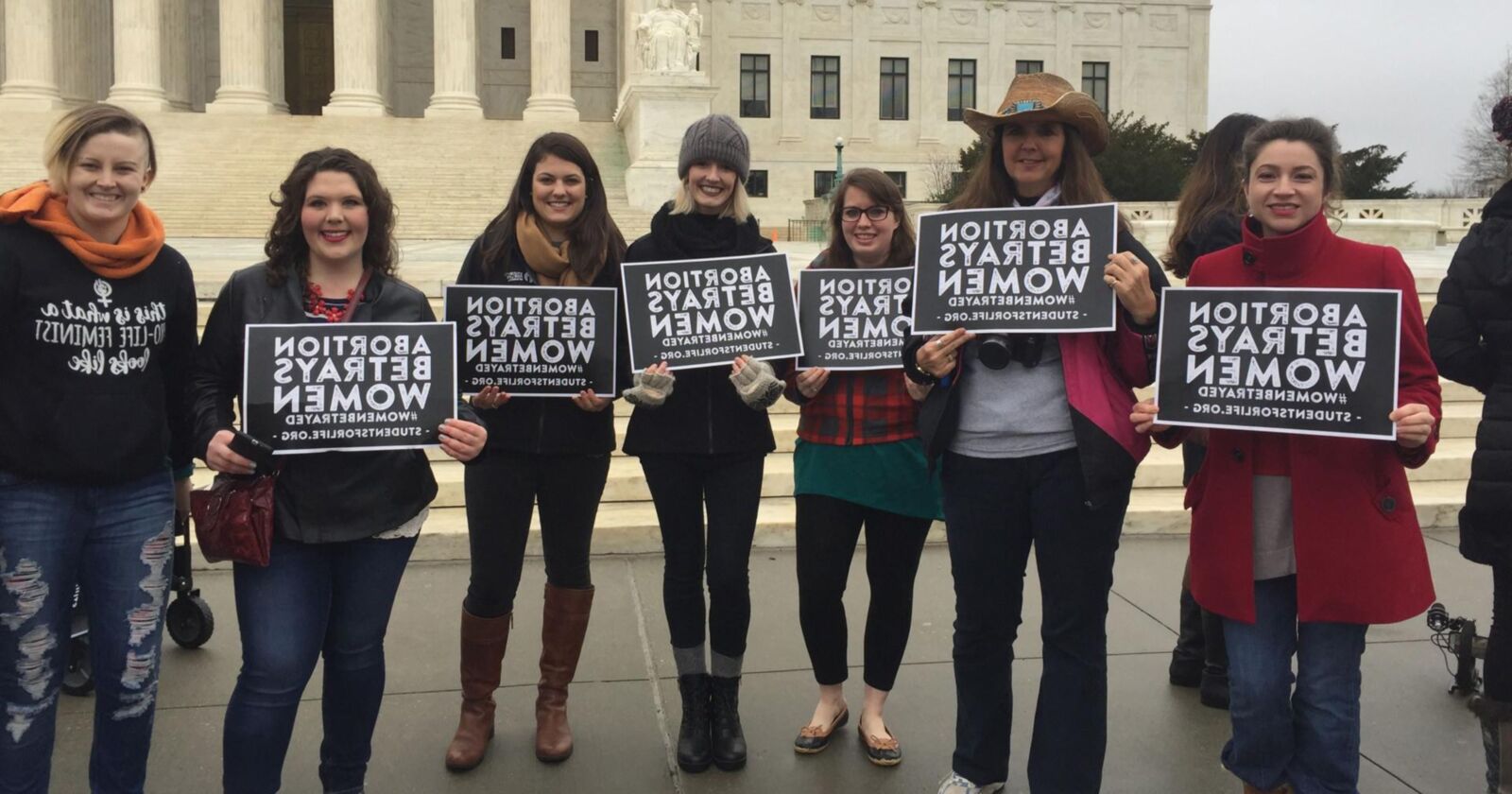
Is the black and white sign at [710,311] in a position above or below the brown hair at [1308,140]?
below

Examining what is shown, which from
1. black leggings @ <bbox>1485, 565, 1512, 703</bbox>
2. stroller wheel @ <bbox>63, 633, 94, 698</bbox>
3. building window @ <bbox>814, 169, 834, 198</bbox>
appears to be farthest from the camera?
building window @ <bbox>814, 169, 834, 198</bbox>

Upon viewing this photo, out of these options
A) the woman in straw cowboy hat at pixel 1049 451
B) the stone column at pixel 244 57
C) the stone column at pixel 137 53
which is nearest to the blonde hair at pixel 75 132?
the woman in straw cowboy hat at pixel 1049 451

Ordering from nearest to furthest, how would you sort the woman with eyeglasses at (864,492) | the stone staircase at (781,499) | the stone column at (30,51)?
1. the woman with eyeglasses at (864,492)
2. the stone staircase at (781,499)
3. the stone column at (30,51)

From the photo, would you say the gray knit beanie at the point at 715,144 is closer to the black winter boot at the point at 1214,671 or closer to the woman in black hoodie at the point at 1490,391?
the woman in black hoodie at the point at 1490,391

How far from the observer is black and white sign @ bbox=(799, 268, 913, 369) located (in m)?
4.59

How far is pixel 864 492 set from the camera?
4.47m

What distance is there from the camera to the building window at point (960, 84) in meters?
52.3

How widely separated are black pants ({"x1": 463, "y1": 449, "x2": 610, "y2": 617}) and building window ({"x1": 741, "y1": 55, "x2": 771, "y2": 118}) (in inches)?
1874

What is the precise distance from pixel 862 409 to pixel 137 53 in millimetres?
35897

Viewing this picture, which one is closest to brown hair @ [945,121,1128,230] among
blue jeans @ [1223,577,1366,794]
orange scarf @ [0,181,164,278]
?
blue jeans @ [1223,577,1366,794]

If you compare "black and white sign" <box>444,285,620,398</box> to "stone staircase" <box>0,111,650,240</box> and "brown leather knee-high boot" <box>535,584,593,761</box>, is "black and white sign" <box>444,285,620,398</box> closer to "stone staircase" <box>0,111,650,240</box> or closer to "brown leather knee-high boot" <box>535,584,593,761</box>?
"brown leather knee-high boot" <box>535,584,593,761</box>

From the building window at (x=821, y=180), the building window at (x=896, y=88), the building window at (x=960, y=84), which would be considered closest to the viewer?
the building window at (x=821, y=180)

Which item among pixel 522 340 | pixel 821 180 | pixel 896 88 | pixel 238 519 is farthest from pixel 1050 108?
pixel 896 88

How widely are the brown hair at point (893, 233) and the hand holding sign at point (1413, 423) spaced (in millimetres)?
1930
